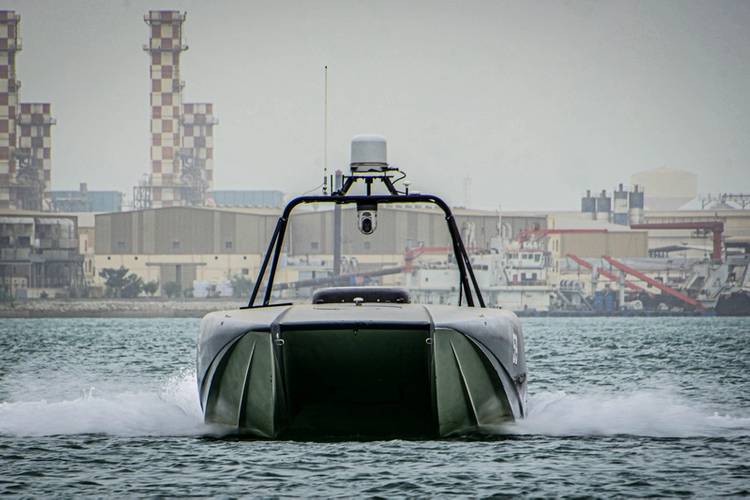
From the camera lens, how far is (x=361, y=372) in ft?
38.4

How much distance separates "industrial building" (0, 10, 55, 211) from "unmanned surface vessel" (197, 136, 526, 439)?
12569cm

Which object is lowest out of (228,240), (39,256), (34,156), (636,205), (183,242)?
(39,256)

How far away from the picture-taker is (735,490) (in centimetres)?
990

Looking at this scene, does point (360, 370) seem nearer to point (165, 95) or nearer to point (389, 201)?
point (389, 201)

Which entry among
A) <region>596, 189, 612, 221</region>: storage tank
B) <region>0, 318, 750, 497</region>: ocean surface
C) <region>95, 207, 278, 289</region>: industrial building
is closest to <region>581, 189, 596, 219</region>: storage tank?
<region>596, 189, 612, 221</region>: storage tank

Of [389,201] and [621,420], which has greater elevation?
[389,201]

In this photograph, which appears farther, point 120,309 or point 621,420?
point 120,309

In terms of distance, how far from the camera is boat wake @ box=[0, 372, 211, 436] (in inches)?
518

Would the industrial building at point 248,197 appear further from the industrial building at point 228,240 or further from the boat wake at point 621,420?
the boat wake at point 621,420

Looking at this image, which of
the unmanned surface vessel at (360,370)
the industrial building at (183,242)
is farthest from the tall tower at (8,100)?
the unmanned surface vessel at (360,370)

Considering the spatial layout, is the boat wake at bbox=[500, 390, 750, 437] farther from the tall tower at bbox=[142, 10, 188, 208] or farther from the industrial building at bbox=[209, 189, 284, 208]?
the industrial building at bbox=[209, 189, 284, 208]

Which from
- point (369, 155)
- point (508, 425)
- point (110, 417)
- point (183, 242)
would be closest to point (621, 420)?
point (508, 425)

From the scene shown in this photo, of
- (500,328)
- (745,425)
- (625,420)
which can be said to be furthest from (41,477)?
(745,425)

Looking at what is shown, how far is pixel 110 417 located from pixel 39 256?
10727cm
